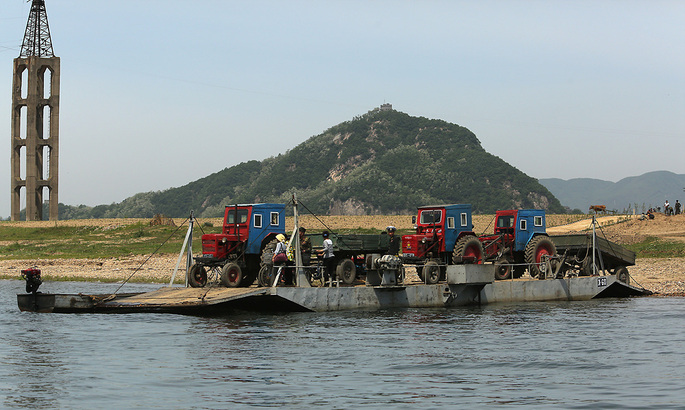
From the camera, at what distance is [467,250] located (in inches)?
1059

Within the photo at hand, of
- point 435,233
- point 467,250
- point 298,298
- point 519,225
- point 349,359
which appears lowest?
point 349,359

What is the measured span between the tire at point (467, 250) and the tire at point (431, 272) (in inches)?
28.3

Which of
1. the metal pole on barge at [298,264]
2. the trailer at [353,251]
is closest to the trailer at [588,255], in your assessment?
the trailer at [353,251]

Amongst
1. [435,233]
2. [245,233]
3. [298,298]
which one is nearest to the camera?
[298,298]

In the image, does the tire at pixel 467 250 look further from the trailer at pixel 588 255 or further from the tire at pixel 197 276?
the tire at pixel 197 276

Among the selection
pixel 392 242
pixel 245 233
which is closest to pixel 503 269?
pixel 392 242

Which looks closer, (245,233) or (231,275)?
(231,275)

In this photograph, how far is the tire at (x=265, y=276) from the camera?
950 inches

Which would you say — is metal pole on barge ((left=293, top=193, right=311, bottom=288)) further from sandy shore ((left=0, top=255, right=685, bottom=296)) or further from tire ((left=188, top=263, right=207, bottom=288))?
sandy shore ((left=0, top=255, right=685, bottom=296))

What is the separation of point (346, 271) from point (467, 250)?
4181 mm

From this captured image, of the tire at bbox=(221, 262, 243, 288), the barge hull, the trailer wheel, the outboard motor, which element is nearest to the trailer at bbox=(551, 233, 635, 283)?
the trailer wheel

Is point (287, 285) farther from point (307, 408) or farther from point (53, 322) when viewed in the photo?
point (307, 408)

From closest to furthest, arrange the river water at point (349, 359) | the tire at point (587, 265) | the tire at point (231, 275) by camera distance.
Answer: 1. the river water at point (349, 359)
2. the tire at point (231, 275)
3. the tire at point (587, 265)

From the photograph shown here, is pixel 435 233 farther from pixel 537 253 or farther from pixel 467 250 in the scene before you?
pixel 537 253
